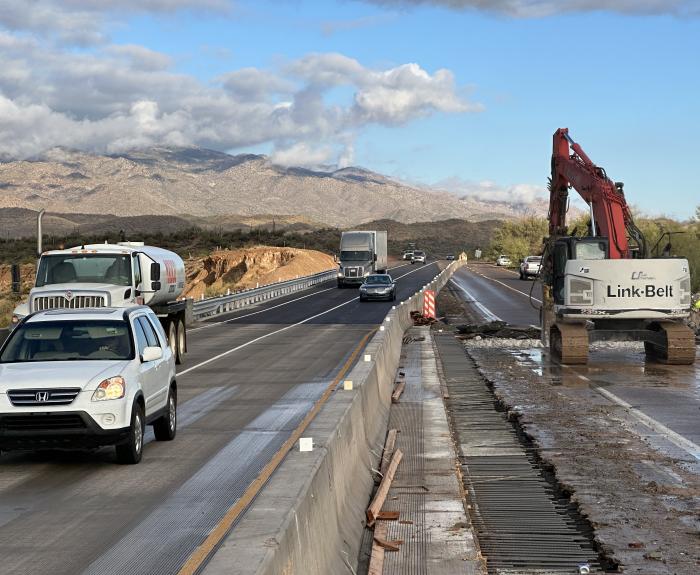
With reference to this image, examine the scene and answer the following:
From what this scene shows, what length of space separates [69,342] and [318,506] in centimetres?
685

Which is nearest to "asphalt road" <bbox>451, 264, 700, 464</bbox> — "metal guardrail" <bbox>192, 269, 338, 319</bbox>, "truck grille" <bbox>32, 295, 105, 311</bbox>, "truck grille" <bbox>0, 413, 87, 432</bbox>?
"truck grille" <bbox>0, 413, 87, 432</bbox>

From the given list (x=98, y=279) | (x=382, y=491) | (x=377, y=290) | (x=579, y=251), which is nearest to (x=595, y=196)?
(x=579, y=251)

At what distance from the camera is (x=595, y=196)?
95.1 ft

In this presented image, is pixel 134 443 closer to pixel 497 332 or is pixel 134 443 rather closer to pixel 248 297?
pixel 497 332

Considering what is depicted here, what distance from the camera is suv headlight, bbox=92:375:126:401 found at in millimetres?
12406

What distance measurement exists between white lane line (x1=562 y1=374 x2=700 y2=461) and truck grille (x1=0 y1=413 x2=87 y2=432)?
740 cm

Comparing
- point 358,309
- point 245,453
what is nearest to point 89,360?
point 245,453

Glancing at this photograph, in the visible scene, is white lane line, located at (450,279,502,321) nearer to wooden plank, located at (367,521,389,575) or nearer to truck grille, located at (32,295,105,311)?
truck grille, located at (32,295,105,311)

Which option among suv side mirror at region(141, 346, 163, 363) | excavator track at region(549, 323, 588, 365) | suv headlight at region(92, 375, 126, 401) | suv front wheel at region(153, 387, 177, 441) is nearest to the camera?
suv headlight at region(92, 375, 126, 401)

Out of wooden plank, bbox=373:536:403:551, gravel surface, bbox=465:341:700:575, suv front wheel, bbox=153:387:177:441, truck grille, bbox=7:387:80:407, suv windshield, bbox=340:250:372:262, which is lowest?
gravel surface, bbox=465:341:700:575

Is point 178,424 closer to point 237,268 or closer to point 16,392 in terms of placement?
point 16,392

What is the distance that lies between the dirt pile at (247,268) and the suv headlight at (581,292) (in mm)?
62471

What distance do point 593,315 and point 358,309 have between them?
2813cm

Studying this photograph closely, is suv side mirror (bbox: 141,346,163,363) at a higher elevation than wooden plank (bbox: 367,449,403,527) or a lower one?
higher
